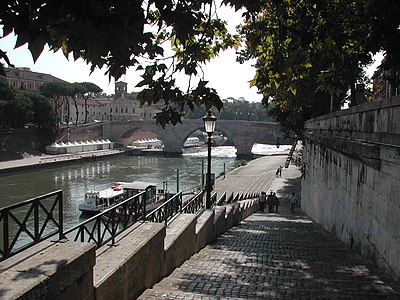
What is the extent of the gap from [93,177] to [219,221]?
33.8m

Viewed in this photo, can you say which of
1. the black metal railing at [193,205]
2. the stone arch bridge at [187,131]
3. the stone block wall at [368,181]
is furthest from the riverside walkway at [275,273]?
the stone arch bridge at [187,131]

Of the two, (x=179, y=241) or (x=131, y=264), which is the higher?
(x=131, y=264)

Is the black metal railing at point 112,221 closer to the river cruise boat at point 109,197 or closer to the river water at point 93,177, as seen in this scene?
the river water at point 93,177

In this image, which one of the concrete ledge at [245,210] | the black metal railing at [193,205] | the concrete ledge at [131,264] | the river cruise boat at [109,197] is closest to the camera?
the concrete ledge at [131,264]

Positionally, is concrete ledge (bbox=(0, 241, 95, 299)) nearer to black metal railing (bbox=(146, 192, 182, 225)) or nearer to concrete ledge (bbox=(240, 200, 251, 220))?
black metal railing (bbox=(146, 192, 182, 225))

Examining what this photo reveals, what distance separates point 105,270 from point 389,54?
5.42 meters

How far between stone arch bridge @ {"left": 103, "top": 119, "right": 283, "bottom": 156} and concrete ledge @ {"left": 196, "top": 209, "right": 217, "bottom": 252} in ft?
178

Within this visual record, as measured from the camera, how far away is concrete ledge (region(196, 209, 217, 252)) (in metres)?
7.66

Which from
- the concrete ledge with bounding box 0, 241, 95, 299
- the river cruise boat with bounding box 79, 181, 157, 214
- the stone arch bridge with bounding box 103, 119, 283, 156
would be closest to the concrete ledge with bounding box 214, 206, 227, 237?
the concrete ledge with bounding box 0, 241, 95, 299

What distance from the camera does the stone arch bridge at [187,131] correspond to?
6538 cm

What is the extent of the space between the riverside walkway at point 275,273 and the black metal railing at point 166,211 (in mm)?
771

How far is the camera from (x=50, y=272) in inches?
107

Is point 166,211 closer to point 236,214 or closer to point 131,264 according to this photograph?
point 131,264

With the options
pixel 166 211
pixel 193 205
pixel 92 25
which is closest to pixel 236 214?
pixel 193 205
